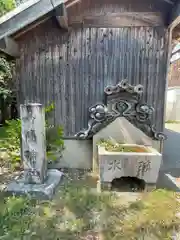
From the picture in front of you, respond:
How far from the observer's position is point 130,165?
3812 mm

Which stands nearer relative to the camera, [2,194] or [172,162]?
[2,194]

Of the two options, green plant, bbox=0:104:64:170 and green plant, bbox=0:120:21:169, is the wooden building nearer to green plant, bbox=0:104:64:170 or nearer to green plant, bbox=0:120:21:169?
green plant, bbox=0:104:64:170

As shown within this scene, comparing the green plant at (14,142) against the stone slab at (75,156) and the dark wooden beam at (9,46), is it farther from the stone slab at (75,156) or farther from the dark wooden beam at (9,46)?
the dark wooden beam at (9,46)

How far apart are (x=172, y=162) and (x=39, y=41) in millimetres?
4521

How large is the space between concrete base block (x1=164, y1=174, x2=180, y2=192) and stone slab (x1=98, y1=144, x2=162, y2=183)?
458 mm

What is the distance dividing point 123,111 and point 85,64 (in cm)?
137

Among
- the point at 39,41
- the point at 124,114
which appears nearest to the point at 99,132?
the point at 124,114

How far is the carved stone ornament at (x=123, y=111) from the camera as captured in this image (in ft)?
15.1

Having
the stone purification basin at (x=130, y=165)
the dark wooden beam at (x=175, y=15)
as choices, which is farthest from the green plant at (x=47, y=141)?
the dark wooden beam at (x=175, y=15)

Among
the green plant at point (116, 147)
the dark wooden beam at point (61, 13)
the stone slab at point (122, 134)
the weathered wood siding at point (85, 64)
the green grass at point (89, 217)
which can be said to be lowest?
the green grass at point (89, 217)

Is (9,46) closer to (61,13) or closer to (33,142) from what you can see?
(61,13)

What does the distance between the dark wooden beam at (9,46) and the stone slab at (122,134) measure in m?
2.58

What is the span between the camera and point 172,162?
559cm

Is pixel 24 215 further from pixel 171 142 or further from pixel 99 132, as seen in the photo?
pixel 171 142
